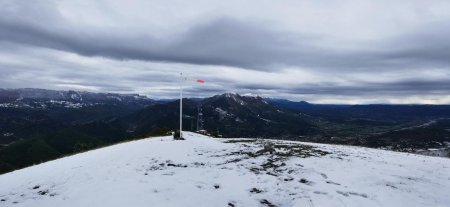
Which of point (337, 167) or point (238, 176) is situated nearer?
point (238, 176)

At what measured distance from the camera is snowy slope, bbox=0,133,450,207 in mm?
16016

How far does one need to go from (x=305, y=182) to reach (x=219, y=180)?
14.8 ft

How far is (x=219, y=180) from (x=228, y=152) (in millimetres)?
8960

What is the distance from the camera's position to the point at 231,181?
1880 cm

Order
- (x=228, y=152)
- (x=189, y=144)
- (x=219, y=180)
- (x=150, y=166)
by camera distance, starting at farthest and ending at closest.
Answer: (x=189, y=144) → (x=228, y=152) → (x=150, y=166) → (x=219, y=180)

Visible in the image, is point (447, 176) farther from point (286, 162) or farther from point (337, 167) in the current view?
point (286, 162)

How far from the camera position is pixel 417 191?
17234 millimetres

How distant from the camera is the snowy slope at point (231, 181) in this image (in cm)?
1602

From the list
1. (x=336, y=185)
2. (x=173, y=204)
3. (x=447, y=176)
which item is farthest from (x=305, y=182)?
(x=447, y=176)

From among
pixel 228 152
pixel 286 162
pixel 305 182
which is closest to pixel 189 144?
pixel 228 152

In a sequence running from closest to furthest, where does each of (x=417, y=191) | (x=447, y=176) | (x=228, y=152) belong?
1. (x=417, y=191)
2. (x=447, y=176)
3. (x=228, y=152)

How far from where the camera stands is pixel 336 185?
17688mm

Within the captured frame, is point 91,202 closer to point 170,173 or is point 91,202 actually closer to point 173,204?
point 173,204

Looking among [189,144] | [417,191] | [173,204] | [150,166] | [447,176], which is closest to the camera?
[173,204]
